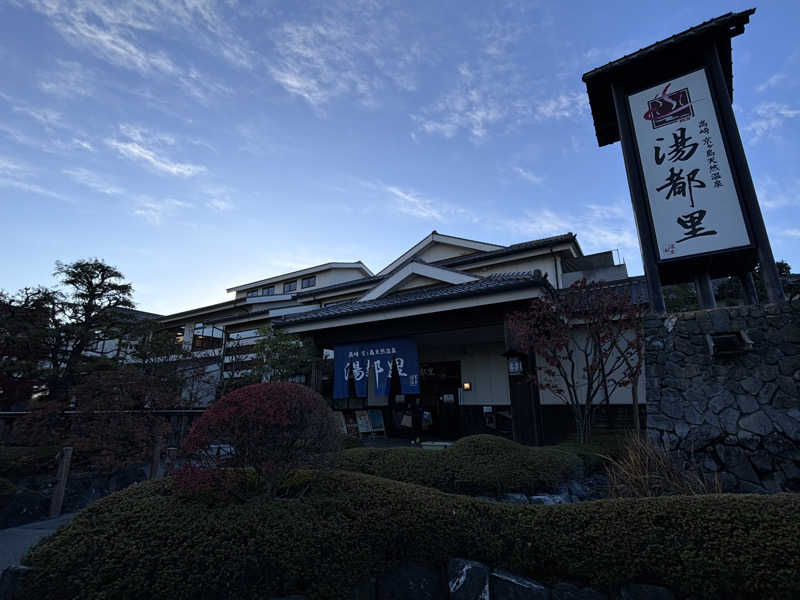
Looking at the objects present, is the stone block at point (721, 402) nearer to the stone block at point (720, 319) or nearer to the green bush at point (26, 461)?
the stone block at point (720, 319)

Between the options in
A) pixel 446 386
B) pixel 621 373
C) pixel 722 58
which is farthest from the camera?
pixel 446 386

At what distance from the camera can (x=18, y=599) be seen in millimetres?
3238

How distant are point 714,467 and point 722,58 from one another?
778cm

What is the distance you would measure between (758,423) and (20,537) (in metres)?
11.4

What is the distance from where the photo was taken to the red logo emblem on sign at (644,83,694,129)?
7391 millimetres

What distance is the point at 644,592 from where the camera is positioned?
3.04 metres

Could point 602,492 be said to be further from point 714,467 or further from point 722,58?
point 722,58

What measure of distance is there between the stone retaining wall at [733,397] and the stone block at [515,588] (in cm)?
367

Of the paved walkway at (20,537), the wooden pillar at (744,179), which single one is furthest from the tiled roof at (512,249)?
the paved walkway at (20,537)

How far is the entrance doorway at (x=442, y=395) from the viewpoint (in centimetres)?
1357

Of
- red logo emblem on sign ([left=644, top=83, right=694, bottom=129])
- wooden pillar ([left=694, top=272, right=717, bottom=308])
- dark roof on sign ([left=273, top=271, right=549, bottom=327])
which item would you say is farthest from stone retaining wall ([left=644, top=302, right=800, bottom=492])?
red logo emblem on sign ([left=644, top=83, right=694, bottom=129])

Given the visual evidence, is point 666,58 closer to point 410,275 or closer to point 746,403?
point 746,403

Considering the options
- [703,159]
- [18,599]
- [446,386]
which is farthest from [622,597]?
[446,386]

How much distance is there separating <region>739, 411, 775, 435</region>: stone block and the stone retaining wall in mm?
11
